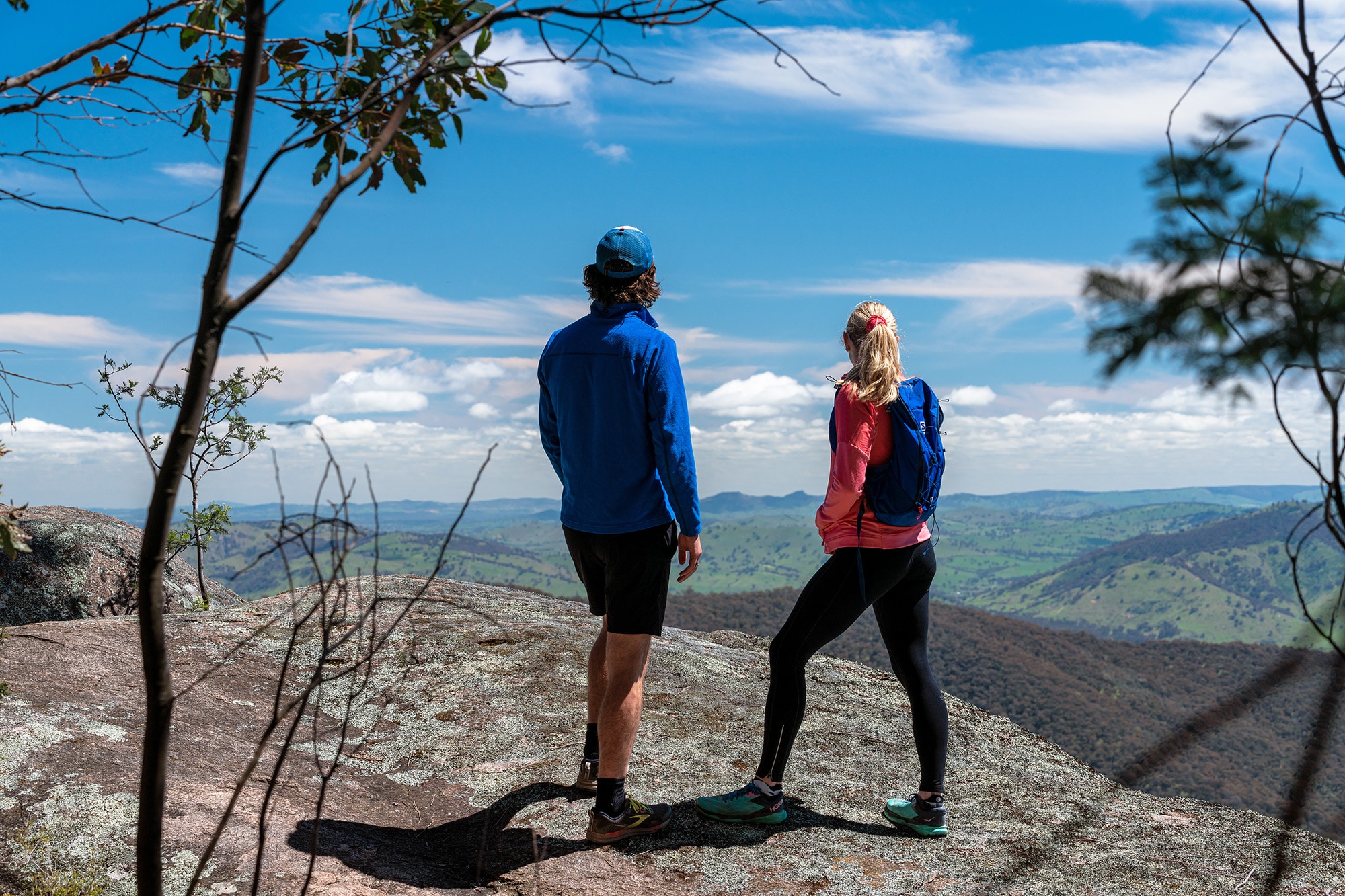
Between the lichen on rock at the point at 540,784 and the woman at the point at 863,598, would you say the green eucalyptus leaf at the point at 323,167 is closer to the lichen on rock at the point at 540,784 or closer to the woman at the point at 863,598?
the lichen on rock at the point at 540,784

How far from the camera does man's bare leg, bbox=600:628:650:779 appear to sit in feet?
14.5

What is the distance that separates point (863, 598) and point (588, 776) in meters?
2.09

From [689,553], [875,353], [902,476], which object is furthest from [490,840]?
[875,353]

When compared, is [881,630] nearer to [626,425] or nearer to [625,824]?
[625,824]

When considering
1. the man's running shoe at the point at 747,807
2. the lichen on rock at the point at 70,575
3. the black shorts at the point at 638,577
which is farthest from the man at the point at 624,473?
the lichen on rock at the point at 70,575

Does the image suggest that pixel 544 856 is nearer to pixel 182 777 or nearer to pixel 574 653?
pixel 182 777

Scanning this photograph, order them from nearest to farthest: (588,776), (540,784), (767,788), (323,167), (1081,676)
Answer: (323,167), (767,788), (588,776), (540,784), (1081,676)

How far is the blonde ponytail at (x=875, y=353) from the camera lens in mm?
4586

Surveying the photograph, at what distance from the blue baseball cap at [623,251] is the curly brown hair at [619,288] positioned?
0.03 meters

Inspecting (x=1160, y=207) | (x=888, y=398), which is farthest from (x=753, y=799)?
(x=1160, y=207)

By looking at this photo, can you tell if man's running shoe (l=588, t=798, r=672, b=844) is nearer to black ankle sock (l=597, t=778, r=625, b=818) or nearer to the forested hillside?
black ankle sock (l=597, t=778, r=625, b=818)

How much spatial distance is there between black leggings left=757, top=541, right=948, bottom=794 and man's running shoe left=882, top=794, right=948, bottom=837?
3.8 inches

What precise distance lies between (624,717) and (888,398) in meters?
2.26

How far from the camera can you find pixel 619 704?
443 cm
